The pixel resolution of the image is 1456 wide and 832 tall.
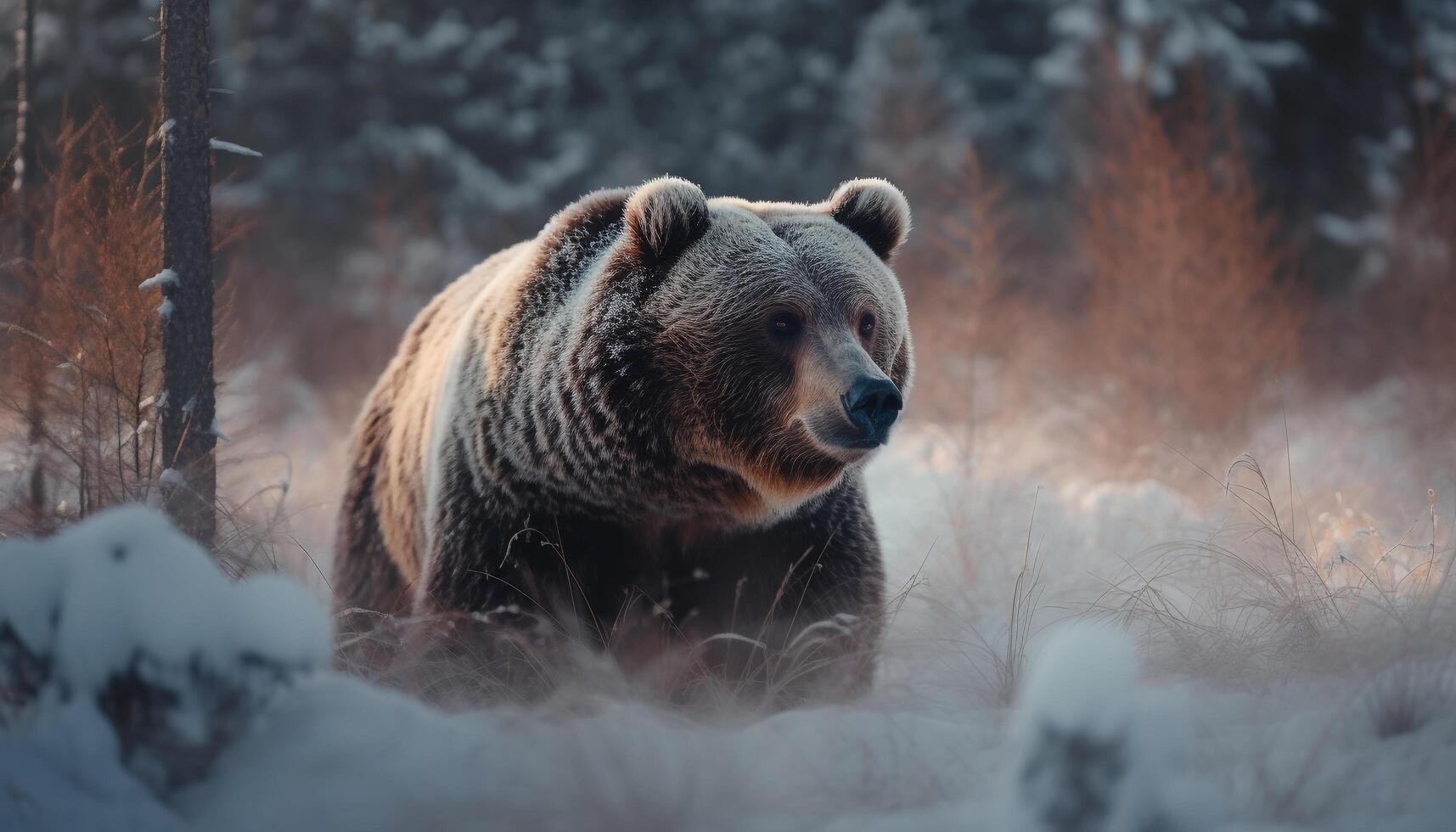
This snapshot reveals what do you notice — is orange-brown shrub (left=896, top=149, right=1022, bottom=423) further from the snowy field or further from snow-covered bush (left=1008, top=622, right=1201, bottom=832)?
snow-covered bush (left=1008, top=622, right=1201, bottom=832)

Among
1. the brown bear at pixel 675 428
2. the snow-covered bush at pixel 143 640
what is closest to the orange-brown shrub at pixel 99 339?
the brown bear at pixel 675 428

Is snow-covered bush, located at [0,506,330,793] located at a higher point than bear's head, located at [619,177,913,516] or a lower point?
lower

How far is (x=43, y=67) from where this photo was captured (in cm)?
1424

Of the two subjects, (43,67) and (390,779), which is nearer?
(390,779)


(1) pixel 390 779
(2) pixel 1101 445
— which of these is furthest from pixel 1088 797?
(2) pixel 1101 445

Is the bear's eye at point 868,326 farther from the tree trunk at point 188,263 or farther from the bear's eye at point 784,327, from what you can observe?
the tree trunk at point 188,263

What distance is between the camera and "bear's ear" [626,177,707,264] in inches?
128

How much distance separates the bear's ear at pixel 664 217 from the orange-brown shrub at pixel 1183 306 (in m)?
5.50

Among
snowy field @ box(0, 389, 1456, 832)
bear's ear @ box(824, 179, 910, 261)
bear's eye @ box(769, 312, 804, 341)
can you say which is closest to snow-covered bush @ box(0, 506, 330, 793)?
snowy field @ box(0, 389, 1456, 832)

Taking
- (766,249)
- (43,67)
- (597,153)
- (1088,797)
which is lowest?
(1088,797)

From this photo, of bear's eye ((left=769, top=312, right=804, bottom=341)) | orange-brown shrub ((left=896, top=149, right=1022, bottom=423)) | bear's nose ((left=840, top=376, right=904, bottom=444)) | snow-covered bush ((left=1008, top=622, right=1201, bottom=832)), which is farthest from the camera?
orange-brown shrub ((left=896, top=149, right=1022, bottom=423))

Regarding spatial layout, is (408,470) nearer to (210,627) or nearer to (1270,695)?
(210,627)

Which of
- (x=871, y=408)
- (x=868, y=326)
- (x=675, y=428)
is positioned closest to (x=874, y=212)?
(x=868, y=326)

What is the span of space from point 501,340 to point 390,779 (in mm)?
1631
